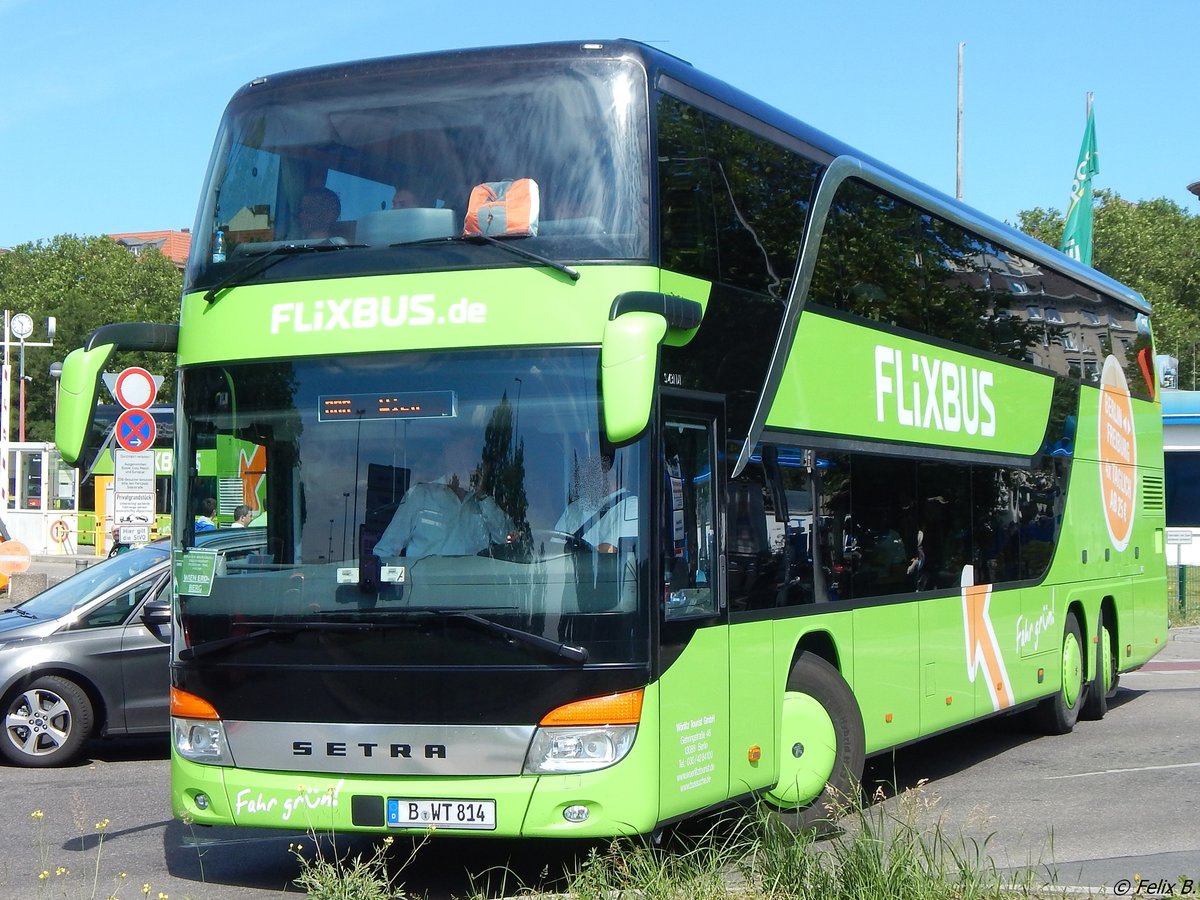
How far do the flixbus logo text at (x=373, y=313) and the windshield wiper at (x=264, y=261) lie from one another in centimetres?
25

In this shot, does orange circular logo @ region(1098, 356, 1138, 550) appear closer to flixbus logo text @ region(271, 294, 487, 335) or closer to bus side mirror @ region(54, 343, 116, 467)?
flixbus logo text @ region(271, 294, 487, 335)

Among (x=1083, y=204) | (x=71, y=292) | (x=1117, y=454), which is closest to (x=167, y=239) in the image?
(x=71, y=292)

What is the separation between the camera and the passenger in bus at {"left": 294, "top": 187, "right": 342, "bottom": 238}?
769 centimetres

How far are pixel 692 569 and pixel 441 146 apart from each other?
2403 millimetres

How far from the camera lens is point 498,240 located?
23.7ft

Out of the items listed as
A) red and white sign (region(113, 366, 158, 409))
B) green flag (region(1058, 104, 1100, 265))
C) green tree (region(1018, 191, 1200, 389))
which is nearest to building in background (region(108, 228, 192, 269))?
green tree (region(1018, 191, 1200, 389))

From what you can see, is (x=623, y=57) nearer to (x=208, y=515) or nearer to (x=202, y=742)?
(x=208, y=515)

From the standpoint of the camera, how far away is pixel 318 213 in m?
7.74

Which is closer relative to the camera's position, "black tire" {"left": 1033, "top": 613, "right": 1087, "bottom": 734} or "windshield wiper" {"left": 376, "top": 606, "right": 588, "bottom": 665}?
"windshield wiper" {"left": 376, "top": 606, "right": 588, "bottom": 665}

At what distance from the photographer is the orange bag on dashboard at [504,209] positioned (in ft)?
23.8

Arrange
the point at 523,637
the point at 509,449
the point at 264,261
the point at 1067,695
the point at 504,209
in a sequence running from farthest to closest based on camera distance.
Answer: the point at 1067,695 → the point at 264,261 → the point at 504,209 → the point at 509,449 → the point at 523,637

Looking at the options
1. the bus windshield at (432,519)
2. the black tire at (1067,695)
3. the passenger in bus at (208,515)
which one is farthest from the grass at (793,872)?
the black tire at (1067,695)

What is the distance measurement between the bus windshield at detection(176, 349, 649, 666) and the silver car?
15.0 feet

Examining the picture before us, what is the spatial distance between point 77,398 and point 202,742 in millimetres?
1763
